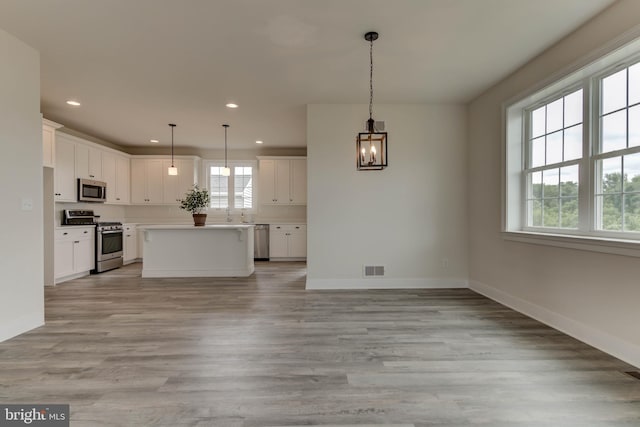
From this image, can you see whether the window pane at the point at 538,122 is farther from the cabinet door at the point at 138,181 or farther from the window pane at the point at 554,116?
the cabinet door at the point at 138,181

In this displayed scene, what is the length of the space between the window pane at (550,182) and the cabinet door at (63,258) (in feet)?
21.9

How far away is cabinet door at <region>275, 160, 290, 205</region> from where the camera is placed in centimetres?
721

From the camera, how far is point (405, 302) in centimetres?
366

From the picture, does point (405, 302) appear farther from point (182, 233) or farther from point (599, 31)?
point (182, 233)

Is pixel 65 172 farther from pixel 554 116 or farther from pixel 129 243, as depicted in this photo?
pixel 554 116

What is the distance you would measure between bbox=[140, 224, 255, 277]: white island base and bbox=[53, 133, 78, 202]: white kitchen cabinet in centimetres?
139

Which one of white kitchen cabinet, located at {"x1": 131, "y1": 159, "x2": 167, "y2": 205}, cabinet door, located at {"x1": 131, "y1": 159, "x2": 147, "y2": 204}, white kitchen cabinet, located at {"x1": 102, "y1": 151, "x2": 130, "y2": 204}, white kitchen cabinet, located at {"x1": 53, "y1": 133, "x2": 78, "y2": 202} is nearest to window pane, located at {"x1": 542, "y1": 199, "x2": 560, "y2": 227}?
white kitchen cabinet, located at {"x1": 53, "y1": 133, "x2": 78, "y2": 202}

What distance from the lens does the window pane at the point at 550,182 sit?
3.02m

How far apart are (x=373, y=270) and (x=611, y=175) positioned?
2.73 m

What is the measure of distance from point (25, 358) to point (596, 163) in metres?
4.76

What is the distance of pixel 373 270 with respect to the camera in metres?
4.35

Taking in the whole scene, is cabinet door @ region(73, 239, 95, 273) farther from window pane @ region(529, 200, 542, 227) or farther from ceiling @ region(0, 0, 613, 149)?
window pane @ region(529, 200, 542, 227)

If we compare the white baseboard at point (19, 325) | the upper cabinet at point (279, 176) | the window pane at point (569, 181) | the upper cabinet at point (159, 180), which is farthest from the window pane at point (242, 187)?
the window pane at point (569, 181)

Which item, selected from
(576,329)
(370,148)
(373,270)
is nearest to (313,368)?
(370,148)
